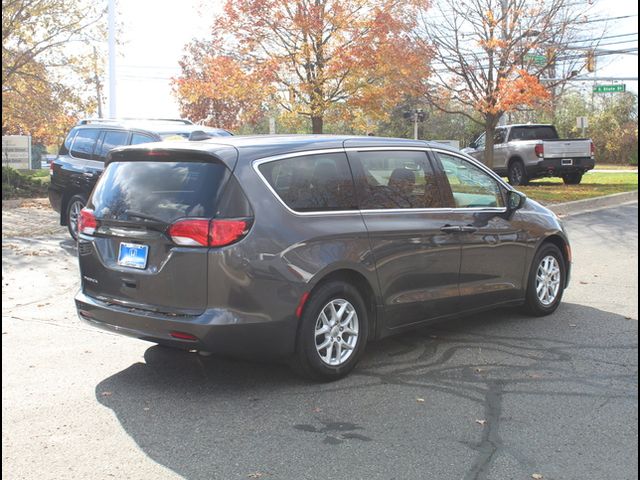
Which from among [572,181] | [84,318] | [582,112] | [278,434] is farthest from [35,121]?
[582,112]

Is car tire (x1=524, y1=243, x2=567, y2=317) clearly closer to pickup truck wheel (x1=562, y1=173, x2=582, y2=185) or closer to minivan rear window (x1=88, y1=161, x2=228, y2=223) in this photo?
minivan rear window (x1=88, y1=161, x2=228, y2=223)

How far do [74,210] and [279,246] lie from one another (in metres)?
8.07

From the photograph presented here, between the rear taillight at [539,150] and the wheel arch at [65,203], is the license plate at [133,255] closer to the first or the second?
the wheel arch at [65,203]

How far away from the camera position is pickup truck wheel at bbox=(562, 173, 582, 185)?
926 inches

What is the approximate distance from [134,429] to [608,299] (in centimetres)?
545

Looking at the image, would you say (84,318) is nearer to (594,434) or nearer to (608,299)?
(594,434)

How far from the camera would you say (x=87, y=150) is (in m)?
12.0

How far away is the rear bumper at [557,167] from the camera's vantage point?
22.3 meters

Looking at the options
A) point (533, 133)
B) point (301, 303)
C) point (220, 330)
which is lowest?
point (220, 330)

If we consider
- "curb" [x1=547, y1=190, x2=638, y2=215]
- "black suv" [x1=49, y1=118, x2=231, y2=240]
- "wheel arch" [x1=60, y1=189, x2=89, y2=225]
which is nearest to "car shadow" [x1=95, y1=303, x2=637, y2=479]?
"black suv" [x1=49, y1=118, x2=231, y2=240]

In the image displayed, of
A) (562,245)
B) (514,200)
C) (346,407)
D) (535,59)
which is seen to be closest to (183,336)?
(346,407)

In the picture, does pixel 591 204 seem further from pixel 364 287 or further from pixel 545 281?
pixel 364 287

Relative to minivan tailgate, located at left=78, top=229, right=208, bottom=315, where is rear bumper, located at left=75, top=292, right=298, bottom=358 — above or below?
below

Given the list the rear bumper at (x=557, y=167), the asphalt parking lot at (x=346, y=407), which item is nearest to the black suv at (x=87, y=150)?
the asphalt parking lot at (x=346, y=407)
